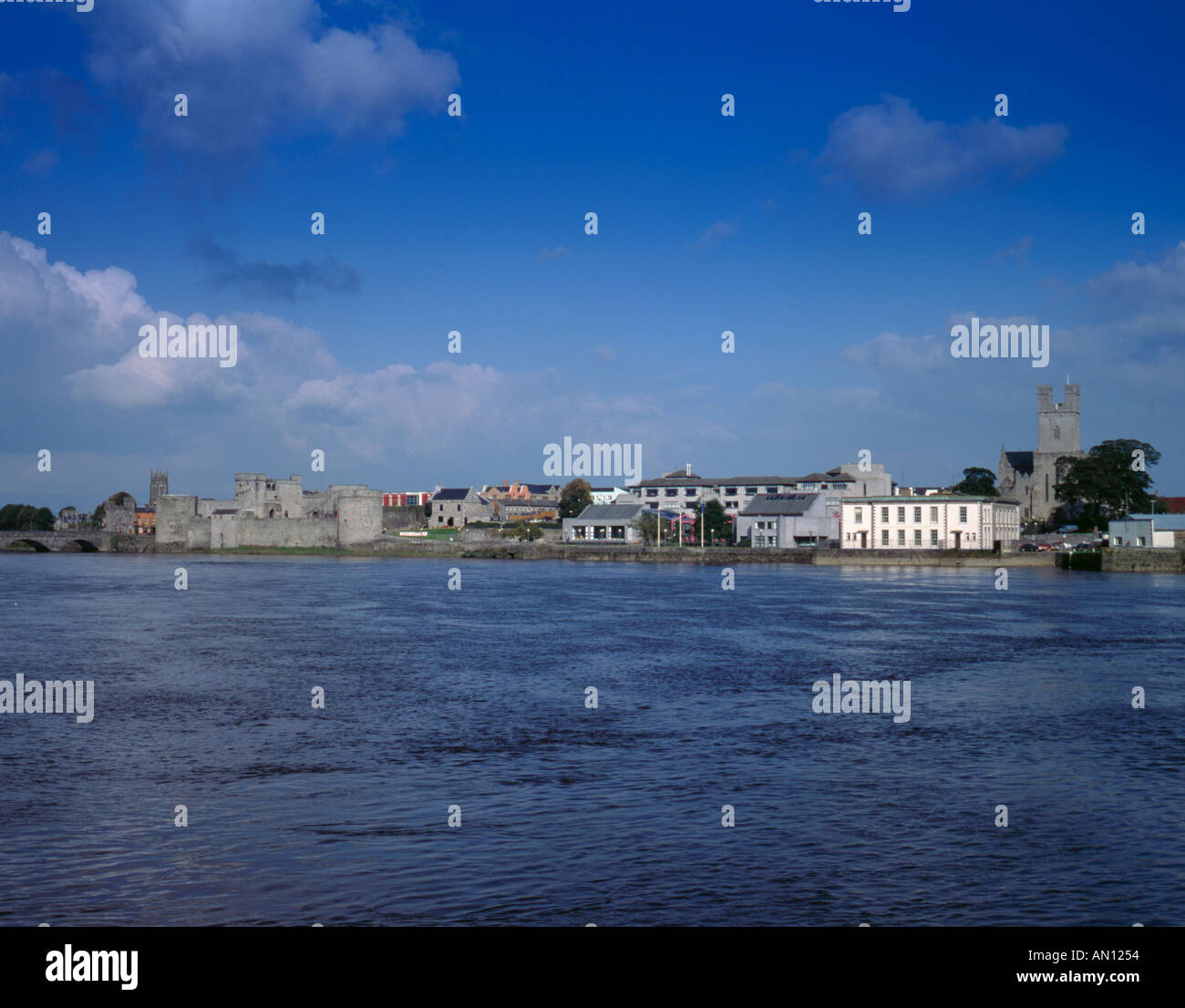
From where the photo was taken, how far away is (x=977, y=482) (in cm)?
11581

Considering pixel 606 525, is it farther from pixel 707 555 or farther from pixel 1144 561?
pixel 1144 561

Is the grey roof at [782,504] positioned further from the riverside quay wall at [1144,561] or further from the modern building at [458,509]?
the modern building at [458,509]

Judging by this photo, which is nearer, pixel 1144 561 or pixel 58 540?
pixel 1144 561

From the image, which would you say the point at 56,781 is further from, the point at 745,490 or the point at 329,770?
the point at 745,490

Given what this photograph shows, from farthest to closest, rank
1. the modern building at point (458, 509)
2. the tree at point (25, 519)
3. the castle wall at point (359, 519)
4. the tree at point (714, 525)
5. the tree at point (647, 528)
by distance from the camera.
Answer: the tree at point (25, 519)
the modern building at point (458, 509)
the castle wall at point (359, 519)
the tree at point (647, 528)
the tree at point (714, 525)

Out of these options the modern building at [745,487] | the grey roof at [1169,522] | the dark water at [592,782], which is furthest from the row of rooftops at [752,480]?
the dark water at [592,782]

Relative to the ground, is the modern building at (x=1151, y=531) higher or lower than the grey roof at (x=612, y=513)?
lower

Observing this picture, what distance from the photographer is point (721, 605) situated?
40281 mm

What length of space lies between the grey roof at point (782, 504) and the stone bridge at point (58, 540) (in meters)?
68.4

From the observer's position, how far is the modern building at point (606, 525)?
322 feet

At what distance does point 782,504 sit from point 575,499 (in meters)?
36.6

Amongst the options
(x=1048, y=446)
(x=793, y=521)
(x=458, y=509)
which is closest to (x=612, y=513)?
(x=793, y=521)

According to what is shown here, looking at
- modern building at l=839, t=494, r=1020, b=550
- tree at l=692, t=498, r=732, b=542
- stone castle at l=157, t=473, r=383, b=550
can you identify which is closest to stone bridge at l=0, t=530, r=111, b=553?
stone castle at l=157, t=473, r=383, b=550
